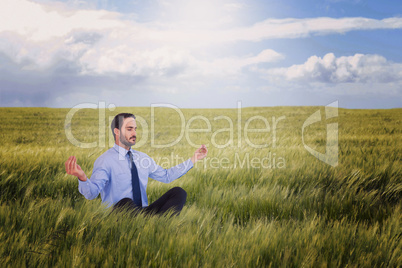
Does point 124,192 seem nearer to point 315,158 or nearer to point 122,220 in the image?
point 122,220

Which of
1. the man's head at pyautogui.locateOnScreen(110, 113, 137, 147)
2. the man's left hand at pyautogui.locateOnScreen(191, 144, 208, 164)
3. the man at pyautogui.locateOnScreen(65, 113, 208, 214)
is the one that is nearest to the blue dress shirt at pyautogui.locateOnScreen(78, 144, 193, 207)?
the man at pyautogui.locateOnScreen(65, 113, 208, 214)

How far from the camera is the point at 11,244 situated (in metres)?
2.28

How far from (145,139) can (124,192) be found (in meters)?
7.95

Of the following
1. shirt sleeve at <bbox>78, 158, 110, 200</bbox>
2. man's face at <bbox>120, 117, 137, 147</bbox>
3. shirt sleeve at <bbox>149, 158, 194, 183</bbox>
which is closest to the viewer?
shirt sleeve at <bbox>78, 158, 110, 200</bbox>

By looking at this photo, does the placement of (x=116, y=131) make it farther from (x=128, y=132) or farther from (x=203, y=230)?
(x=203, y=230)

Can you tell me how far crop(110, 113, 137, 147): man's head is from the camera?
10.4ft

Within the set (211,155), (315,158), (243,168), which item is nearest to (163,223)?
(243,168)

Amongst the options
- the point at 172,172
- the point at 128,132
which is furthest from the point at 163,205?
the point at 128,132

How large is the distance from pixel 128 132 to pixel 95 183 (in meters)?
0.65

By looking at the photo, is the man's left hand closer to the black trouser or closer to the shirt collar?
the black trouser

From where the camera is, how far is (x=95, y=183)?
2.96 metres

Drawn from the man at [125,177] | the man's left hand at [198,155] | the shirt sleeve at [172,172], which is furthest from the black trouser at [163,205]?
the man's left hand at [198,155]

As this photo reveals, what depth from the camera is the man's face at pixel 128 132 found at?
3162 millimetres

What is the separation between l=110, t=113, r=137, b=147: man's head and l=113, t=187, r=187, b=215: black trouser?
65 cm
